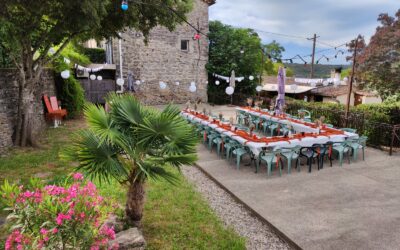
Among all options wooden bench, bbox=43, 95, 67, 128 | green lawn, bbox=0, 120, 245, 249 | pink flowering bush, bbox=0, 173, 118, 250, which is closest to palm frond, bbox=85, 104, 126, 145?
green lawn, bbox=0, 120, 245, 249

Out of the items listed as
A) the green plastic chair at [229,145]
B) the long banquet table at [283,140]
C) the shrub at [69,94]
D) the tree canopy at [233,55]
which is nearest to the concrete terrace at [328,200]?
the green plastic chair at [229,145]

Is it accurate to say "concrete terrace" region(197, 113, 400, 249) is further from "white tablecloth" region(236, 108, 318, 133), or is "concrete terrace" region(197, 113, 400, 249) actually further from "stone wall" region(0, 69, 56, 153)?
"stone wall" region(0, 69, 56, 153)

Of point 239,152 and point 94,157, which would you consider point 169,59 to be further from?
point 94,157

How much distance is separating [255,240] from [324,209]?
1.75m

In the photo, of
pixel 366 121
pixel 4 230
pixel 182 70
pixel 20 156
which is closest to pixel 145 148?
pixel 4 230

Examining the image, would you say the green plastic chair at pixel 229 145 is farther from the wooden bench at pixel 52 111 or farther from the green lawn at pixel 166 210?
the wooden bench at pixel 52 111

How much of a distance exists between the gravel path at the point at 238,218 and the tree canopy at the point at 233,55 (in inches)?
635

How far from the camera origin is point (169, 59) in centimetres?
2109

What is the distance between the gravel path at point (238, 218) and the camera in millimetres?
4427

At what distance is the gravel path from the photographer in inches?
174

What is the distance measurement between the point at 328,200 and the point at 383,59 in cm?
1004

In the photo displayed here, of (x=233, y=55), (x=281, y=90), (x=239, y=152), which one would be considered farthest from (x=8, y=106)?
(x=233, y=55)

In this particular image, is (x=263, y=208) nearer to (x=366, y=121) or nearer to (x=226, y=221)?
(x=226, y=221)

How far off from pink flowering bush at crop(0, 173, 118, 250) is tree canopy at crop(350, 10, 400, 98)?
1374 cm
